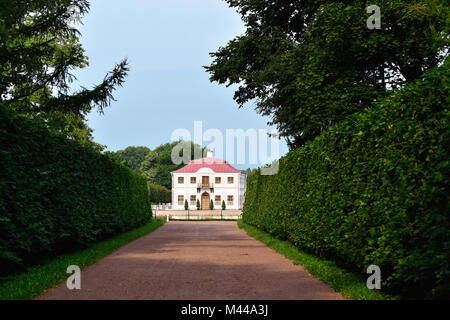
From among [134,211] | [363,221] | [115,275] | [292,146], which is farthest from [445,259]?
[134,211]

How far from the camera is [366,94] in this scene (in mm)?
14062

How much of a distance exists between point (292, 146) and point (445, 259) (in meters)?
14.0

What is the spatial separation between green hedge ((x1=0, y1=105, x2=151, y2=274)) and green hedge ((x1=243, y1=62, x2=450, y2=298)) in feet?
19.5

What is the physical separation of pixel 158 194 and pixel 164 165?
38.3ft

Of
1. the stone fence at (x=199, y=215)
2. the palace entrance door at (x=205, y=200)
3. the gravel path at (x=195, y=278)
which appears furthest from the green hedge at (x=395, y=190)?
the palace entrance door at (x=205, y=200)

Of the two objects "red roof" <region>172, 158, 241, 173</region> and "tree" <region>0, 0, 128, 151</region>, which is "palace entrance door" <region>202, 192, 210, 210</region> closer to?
"red roof" <region>172, 158, 241, 173</region>

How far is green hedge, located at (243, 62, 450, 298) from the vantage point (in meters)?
4.34

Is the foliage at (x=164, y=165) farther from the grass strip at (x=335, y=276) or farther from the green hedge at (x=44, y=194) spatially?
the grass strip at (x=335, y=276)

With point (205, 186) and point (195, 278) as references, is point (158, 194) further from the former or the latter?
point (195, 278)

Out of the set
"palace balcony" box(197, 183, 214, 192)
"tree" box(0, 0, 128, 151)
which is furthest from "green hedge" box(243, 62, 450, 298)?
"palace balcony" box(197, 183, 214, 192)

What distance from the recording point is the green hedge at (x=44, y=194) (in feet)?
22.7

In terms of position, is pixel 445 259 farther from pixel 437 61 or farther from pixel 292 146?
pixel 292 146

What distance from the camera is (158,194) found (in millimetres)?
67375

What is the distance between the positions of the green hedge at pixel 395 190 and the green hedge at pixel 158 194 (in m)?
59.9
